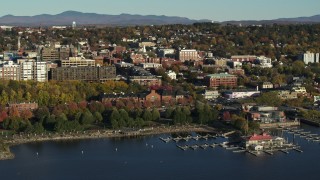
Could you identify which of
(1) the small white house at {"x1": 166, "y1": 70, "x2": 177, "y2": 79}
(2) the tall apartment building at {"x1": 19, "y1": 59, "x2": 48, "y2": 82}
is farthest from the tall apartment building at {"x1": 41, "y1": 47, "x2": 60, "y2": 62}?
(1) the small white house at {"x1": 166, "y1": 70, "x2": 177, "y2": 79}

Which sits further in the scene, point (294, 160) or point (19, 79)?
point (19, 79)

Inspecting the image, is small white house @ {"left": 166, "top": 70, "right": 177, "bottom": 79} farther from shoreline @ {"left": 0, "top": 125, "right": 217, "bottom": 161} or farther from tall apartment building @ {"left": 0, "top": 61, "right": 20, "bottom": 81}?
shoreline @ {"left": 0, "top": 125, "right": 217, "bottom": 161}

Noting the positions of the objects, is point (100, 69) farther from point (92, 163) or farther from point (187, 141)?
point (92, 163)

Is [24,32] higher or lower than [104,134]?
higher

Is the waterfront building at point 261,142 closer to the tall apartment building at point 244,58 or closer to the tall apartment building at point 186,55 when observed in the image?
the tall apartment building at point 244,58

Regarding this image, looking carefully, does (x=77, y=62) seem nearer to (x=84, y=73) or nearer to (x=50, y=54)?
(x=84, y=73)

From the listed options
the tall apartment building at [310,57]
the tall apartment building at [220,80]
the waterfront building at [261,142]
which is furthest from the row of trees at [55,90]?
the tall apartment building at [310,57]

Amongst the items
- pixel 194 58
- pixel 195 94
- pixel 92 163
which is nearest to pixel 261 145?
pixel 92 163
